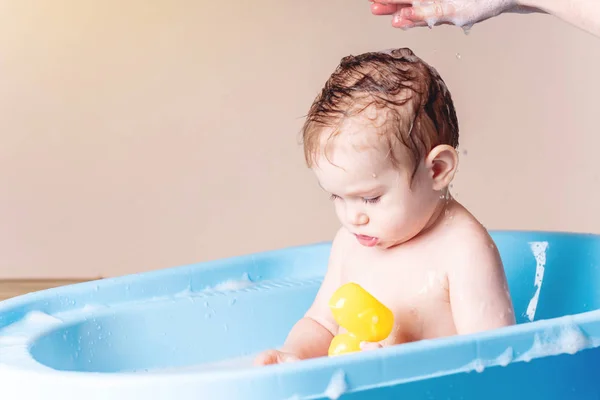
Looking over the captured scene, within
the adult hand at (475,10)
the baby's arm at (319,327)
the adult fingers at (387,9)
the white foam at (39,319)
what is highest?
the adult fingers at (387,9)

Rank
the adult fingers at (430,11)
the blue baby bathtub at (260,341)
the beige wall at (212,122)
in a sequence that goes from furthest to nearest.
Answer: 1. the beige wall at (212,122)
2. the adult fingers at (430,11)
3. the blue baby bathtub at (260,341)

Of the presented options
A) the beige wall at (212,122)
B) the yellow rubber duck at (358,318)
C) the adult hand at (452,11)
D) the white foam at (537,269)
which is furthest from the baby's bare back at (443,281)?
the beige wall at (212,122)

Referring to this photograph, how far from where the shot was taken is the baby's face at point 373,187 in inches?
41.1

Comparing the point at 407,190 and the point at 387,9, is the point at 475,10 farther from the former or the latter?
the point at 407,190

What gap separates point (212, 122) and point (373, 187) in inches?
75.3

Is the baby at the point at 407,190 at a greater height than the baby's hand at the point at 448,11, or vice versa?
the baby's hand at the point at 448,11

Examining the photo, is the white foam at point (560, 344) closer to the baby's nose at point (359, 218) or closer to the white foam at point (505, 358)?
the white foam at point (505, 358)

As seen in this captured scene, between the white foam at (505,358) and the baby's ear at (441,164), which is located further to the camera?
the baby's ear at (441,164)

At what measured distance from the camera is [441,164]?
3.59 ft

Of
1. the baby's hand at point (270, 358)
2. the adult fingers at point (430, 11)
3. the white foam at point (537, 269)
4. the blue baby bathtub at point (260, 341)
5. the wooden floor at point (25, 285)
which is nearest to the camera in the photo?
the blue baby bathtub at point (260, 341)

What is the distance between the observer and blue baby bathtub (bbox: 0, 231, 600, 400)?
77cm

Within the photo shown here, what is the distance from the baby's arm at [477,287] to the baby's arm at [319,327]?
0.21 meters

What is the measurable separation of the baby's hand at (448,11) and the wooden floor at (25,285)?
1900 millimetres

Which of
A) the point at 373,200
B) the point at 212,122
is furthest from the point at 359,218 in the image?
the point at 212,122
